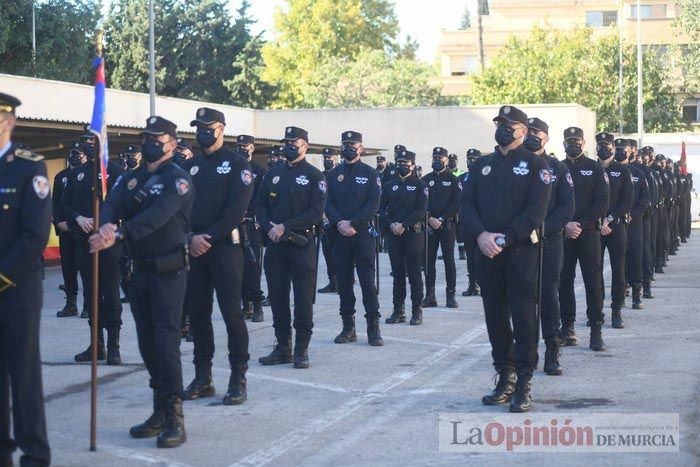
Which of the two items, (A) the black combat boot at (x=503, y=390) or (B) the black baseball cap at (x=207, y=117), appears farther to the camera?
(B) the black baseball cap at (x=207, y=117)

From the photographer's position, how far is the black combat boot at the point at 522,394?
27.3ft

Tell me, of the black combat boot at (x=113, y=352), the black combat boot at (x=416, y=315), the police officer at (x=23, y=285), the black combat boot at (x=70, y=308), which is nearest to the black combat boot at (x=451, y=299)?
the black combat boot at (x=416, y=315)

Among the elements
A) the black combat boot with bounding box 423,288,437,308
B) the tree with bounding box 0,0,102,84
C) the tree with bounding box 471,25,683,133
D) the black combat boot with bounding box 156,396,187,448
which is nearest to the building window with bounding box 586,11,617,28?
the tree with bounding box 471,25,683,133

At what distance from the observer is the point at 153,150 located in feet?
25.6

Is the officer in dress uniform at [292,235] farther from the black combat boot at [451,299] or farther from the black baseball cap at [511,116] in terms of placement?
the black combat boot at [451,299]

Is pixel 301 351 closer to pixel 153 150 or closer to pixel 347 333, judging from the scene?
pixel 347 333

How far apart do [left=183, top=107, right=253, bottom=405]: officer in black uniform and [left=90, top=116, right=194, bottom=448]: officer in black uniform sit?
1051 mm

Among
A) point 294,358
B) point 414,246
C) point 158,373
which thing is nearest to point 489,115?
point 414,246

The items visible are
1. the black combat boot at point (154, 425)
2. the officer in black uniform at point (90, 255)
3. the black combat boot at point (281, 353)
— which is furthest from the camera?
the officer in black uniform at point (90, 255)

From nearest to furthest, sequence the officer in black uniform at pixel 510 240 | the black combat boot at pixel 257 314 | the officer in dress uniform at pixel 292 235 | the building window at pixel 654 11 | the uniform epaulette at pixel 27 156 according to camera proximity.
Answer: the uniform epaulette at pixel 27 156, the officer in black uniform at pixel 510 240, the officer in dress uniform at pixel 292 235, the black combat boot at pixel 257 314, the building window at pixel 654 11

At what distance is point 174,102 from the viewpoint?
3516cm

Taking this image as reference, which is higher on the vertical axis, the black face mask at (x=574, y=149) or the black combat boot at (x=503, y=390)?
the black face mask at (x=574, y=149)

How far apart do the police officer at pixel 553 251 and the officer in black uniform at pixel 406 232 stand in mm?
3564

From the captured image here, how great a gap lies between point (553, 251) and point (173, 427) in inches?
161
